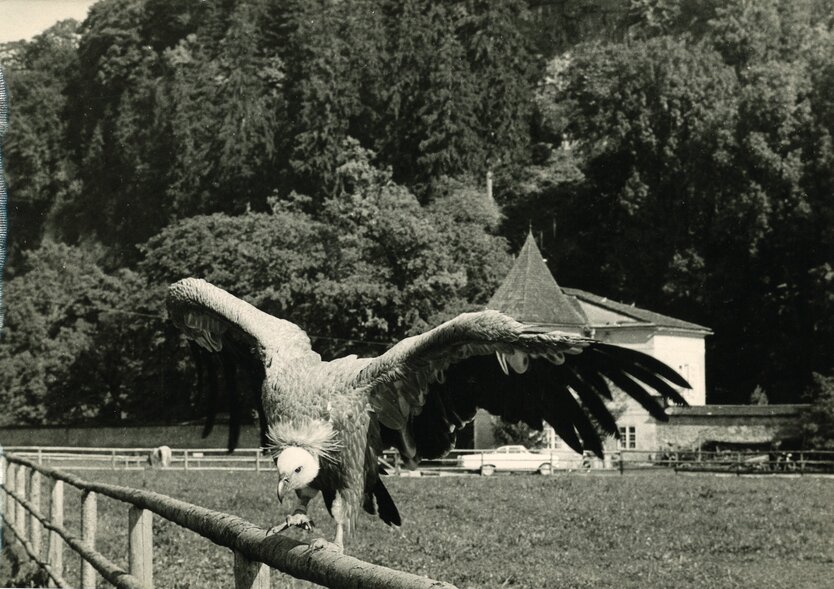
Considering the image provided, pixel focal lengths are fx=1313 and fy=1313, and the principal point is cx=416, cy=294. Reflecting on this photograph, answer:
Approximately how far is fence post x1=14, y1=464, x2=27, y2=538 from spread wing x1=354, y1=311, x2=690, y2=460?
4.80 m

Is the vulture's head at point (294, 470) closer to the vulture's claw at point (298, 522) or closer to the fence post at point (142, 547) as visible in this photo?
the vulture's claw at point (298, 522)

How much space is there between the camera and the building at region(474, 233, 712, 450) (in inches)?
1708

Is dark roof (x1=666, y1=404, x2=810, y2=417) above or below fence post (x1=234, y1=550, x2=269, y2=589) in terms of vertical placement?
above

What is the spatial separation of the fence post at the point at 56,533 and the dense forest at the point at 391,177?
33040mm

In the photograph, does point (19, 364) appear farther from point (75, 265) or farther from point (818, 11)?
point (818, 11)

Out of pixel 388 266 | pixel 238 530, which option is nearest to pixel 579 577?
pixel 238 530

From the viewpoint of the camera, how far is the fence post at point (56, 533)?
8.02 m

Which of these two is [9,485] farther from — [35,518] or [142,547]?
[142,547]

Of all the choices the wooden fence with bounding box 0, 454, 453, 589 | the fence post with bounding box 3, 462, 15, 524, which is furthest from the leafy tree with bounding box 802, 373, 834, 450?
the wooden fence with bounding box 0, 454, 453, 589

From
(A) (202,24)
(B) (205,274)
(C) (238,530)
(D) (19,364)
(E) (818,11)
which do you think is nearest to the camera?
(C) (238,530)

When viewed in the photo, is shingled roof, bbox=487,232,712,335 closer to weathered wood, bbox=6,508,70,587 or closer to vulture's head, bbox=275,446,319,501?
weathered wood, bbox=6,508,70,587

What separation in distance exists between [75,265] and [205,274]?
1052 cm

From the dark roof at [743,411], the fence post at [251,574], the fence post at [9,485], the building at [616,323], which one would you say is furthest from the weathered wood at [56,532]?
the building at [616,323]

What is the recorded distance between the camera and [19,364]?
50281 mm
